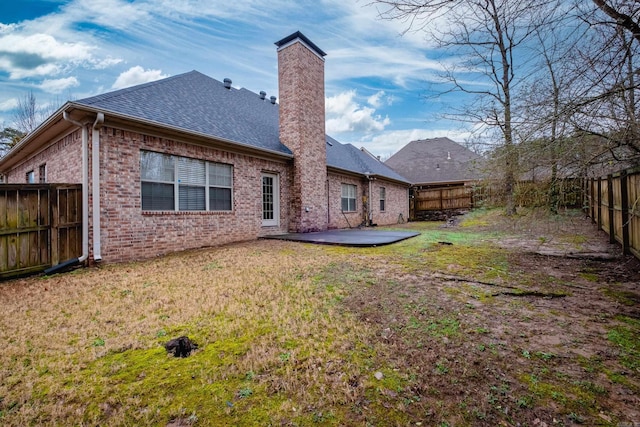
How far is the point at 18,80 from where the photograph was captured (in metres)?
18.1

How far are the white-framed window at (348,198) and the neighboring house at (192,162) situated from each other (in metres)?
0.25

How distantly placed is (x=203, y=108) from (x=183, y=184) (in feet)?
10.1

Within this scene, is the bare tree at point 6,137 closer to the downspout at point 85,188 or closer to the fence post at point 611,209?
the downspout at point 85,188

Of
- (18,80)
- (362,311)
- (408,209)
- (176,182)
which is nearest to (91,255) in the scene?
(176,182)

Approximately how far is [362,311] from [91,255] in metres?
5.59

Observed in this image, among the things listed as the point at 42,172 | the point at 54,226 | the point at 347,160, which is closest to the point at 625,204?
the point at 54,226

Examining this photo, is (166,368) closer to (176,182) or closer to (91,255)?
(91,255)

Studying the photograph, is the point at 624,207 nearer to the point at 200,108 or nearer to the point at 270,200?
the point at 270,200

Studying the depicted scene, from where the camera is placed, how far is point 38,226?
5.28 metres

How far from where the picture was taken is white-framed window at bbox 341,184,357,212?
46.2 feet

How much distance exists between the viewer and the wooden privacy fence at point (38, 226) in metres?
4.96

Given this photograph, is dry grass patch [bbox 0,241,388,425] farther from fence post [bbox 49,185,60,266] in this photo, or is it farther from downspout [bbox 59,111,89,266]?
downspout [bbox 59,111,89,266]

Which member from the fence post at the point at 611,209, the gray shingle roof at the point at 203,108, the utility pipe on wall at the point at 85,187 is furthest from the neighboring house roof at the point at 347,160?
the fence post at the point at 611,209

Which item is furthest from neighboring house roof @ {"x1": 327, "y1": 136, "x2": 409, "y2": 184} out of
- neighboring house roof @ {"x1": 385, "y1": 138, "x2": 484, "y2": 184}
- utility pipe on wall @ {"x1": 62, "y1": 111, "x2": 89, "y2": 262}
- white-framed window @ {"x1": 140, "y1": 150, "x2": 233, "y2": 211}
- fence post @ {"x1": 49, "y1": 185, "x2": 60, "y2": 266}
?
fence post @ {"x1": 49, "y1": 185, "x2": 60, "y2": 266}
